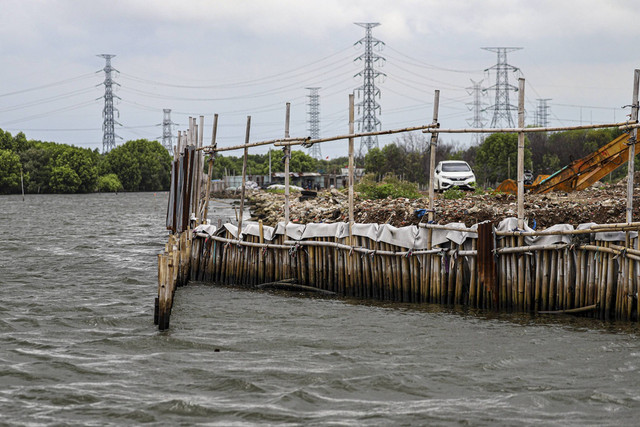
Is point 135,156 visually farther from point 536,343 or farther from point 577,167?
point 536,343

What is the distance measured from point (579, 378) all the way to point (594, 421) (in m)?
1.45

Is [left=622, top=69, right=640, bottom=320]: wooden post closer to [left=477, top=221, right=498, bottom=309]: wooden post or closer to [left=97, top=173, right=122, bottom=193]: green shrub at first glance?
[left=477, top=221, right=498, bottom=309]: wooden post

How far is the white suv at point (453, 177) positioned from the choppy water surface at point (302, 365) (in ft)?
59.8

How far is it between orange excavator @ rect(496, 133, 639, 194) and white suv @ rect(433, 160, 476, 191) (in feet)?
21.0

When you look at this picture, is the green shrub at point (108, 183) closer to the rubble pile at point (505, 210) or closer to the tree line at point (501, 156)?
the tree line at point (501, 156)

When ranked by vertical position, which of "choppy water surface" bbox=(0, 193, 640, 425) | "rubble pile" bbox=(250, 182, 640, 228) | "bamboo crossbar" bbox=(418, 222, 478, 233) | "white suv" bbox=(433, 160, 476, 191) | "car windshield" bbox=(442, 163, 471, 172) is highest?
"car windshield" bbox=(442, 163, 471, 172)

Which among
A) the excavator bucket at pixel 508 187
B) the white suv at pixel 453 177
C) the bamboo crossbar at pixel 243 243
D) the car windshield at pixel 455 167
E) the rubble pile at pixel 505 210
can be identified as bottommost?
Answer: the bamboo crossbar at pixel 243 243

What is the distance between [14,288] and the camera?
17344 mm

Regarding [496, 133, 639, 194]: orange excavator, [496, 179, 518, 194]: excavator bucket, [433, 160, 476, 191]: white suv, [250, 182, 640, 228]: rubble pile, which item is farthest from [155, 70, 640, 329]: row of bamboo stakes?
[433, 160, 476, 191]: white suv

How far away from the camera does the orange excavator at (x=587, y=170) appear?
764 inches

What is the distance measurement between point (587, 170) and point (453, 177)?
10.7 m

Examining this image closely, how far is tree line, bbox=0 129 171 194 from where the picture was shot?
111 meters

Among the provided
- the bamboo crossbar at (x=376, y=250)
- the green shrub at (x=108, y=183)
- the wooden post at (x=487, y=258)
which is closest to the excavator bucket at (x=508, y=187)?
the bamboo crossbar at (x=376, y=250)

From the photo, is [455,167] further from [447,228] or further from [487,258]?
[487,258]
